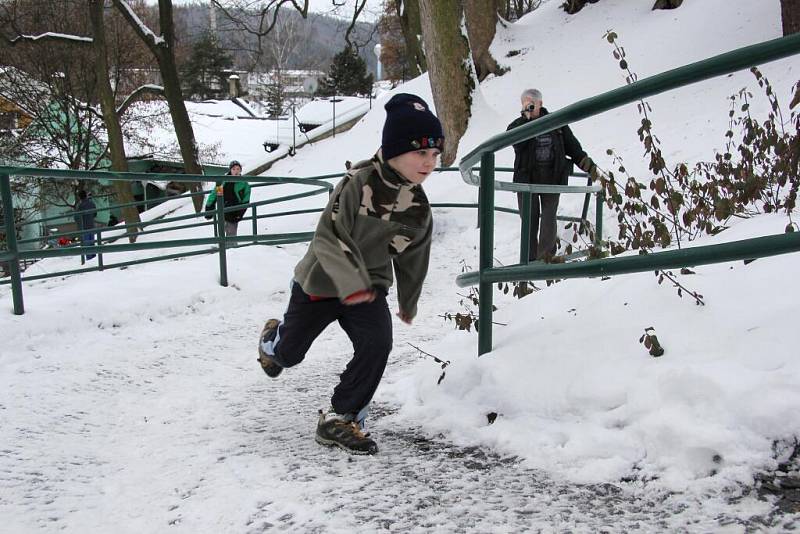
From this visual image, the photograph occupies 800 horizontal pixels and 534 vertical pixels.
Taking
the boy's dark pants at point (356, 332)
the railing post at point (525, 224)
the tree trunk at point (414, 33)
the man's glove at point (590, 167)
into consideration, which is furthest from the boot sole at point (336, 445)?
the tree trunk at point (414, 33)

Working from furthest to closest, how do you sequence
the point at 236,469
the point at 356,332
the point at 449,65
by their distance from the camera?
1. the point at 449,65
2. the point at 356,332
3. the point at 236,469

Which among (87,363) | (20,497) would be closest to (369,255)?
(20,497)

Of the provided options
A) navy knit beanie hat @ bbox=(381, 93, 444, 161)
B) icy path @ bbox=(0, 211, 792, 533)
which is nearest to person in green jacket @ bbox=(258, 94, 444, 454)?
navy knit beanie hat @ bbox=(381, 93, 444, 161)

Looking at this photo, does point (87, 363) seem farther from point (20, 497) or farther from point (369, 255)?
point (369, 255)

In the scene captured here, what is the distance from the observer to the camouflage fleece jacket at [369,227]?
255cm

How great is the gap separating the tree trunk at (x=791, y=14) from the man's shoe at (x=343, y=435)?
399 inches

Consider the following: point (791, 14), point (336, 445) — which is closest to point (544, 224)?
point (336, 445)

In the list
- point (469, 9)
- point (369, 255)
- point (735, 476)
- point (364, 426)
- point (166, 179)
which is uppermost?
point (469, 9)

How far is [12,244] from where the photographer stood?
13.8 feet

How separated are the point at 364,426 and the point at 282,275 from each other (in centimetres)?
373

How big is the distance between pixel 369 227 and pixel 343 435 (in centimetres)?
78

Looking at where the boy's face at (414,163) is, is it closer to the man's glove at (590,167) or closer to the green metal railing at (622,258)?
the green metal railing at (622,258)

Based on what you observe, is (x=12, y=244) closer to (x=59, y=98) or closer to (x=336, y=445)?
(x=336, y=445)

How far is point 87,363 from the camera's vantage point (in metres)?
3.81
